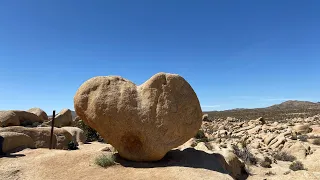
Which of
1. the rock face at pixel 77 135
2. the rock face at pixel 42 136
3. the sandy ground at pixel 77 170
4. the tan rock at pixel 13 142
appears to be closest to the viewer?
the sandy ground at pixel 77 170

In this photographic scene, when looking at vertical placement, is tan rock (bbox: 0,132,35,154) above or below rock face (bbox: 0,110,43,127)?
below

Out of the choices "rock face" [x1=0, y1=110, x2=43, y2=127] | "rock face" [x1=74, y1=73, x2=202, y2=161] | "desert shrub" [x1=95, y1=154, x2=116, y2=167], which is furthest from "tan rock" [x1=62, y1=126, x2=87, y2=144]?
"desert shrub" [x1=95, y1=154, x2=116, y2=167]

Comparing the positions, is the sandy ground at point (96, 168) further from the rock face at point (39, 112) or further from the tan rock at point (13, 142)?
the rock face at point (39, 112)

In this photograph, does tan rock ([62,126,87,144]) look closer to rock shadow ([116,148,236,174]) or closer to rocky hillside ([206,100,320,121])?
rock shadow ([116,148,236,174])

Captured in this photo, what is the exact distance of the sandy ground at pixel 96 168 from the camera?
10.3 metres

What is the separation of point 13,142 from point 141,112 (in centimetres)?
835

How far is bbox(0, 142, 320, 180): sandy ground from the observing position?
10.3 metres

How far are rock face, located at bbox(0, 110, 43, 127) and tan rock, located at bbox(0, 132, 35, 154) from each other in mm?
12453

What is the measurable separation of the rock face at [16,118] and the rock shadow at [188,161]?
1942 cm

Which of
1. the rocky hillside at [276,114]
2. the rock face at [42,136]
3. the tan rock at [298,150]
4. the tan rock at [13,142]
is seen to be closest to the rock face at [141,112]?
the tan rock at [13,142]

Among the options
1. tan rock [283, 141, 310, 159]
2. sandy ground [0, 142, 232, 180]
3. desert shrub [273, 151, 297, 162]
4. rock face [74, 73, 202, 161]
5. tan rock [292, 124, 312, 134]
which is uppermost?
rock face [74, 73, 202, 161]

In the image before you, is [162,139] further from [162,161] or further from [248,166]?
[248,166]

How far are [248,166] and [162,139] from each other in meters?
7.82

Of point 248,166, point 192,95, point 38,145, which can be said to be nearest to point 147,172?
point 192,95
